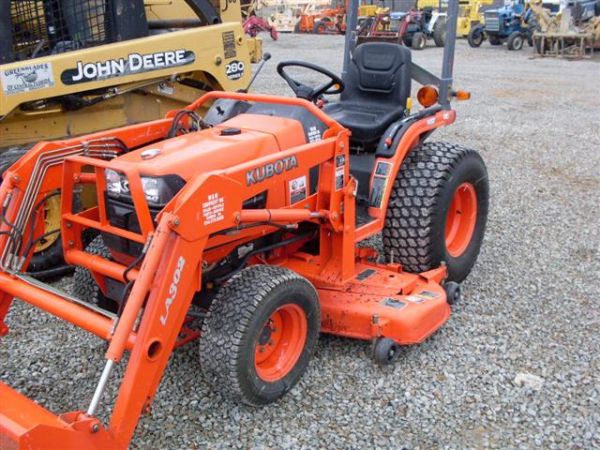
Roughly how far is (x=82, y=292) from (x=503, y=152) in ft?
19.1

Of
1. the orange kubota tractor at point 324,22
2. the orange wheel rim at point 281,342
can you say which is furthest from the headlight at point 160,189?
the orange kubota tractor at point 324,22

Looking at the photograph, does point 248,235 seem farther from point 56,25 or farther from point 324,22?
point 324,22

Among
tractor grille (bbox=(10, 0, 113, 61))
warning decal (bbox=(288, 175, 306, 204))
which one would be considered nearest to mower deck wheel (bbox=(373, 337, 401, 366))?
warning decal (bbox=(288, 175, 306, 204))

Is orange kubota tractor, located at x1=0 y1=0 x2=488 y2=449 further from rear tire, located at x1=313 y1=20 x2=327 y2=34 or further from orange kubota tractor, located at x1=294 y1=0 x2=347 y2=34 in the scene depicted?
rear tire, located at x1=313 y1=20 x2=327 y2=34

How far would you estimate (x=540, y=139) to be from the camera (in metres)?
8.65

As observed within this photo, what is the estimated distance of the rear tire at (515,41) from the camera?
1934 cm

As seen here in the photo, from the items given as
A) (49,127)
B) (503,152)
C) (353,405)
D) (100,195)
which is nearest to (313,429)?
(353,405)

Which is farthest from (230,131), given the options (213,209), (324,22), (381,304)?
(324,22)

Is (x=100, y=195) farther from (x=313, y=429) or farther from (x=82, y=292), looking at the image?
(x=313, y=429)

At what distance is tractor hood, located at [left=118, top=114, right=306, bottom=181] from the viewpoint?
2.99 meters

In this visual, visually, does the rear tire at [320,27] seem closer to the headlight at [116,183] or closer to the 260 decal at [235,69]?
the 260 decal at [235,69]

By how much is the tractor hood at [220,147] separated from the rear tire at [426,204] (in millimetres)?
787

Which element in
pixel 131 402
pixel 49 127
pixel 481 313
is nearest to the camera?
pixel 131 402

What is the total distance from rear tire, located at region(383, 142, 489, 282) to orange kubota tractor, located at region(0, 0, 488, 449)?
0.04ft
